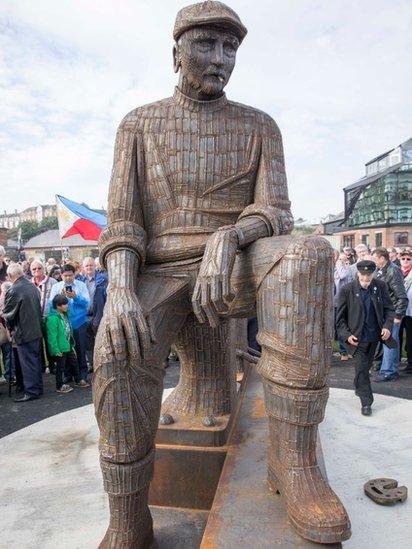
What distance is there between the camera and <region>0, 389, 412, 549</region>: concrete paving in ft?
7.62

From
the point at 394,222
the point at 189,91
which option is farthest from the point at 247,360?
the point at 394,222

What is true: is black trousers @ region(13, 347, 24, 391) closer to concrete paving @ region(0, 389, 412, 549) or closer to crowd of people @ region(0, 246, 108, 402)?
crowd of people @ region(0, 246, 108, 402)

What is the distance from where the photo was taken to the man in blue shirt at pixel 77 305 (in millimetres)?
6129

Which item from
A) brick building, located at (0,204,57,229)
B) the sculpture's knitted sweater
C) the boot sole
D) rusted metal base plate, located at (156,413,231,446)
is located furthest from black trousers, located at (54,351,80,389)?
brick building, located at (0,204,57,229)

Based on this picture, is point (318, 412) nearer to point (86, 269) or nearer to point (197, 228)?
point (197, 228)

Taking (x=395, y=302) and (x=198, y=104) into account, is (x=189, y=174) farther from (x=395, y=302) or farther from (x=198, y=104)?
(x=395, y=302)

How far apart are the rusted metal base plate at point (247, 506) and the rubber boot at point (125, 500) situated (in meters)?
0.30

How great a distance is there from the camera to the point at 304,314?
5.46 ft

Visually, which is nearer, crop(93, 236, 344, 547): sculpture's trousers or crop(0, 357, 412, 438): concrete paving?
crop(93, 236, 344, 547): sculpture's trousers

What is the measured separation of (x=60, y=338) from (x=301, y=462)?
4583mm

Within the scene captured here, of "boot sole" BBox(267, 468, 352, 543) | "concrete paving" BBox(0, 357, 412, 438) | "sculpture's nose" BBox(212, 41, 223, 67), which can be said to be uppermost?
"sculpture's nose" BBox(212, 41, 223, 67)

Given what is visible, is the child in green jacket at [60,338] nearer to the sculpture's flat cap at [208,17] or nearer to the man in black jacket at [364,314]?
the man in black jacket at [364,314]

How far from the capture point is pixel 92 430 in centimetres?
377

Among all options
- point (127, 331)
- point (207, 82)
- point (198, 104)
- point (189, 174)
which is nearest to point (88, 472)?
point (127, 331)
